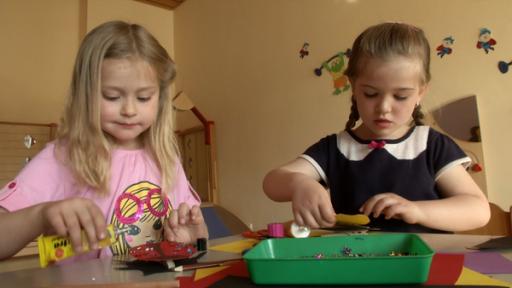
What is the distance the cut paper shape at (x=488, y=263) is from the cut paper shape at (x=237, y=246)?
0.30 metres

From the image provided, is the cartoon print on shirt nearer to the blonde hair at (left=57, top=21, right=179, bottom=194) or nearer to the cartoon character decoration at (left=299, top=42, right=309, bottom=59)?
the blonde hair at (left=57, top=21, right=179, bottom=194)

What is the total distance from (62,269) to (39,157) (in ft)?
1.04

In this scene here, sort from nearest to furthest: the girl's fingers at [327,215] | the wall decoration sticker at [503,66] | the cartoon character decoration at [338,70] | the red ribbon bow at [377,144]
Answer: the girl's fingers at [327,215] → the red ribbon bow at [377,144] → the wall decoration sticker at [503,66] → the cartoon character decoration at [338,70]

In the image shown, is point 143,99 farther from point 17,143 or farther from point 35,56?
point 35,56

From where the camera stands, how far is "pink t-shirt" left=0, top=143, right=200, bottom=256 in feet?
2.44

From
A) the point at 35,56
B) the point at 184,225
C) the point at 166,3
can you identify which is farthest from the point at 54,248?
the point at 166,3

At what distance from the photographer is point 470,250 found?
0.55 m

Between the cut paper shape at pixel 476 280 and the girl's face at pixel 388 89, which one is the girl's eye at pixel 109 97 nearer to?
the girl's face at pixel 388 89

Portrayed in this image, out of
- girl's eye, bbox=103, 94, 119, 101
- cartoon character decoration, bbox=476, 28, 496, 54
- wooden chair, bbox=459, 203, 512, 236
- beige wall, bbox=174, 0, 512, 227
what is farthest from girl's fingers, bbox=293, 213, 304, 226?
cartoon character decoration, bbox=476, 28, 496, 54

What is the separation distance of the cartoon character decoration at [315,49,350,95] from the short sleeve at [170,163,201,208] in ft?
4.21

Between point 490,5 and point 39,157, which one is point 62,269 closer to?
point 39,157

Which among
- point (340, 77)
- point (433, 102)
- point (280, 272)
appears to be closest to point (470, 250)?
point (280, 272)

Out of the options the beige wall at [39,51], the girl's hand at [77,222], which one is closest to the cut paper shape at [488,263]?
the girl's hand at [77,222]

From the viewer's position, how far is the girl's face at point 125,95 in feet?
2.70
